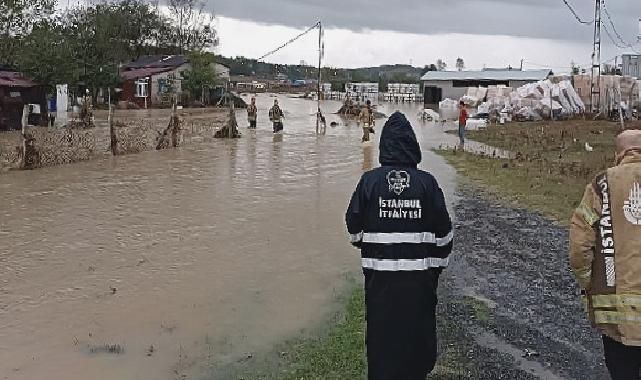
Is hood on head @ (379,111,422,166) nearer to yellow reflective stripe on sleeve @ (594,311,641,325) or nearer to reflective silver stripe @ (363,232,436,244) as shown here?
reflective silver stripe @ (363,232,436,244)

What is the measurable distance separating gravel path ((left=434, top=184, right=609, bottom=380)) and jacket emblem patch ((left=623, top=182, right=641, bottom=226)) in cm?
209

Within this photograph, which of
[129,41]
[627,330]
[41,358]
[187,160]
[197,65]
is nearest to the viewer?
[627,330]

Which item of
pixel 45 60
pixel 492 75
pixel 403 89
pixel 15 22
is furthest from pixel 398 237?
pixel 403 89

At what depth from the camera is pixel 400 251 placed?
13.2 feet

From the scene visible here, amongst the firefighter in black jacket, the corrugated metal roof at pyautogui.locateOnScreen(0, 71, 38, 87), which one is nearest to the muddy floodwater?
the firefighter in black jacket

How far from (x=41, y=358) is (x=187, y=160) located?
55.5 ft

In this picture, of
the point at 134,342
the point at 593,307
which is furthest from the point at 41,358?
the point at 593,307

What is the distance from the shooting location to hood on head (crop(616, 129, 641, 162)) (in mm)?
4012

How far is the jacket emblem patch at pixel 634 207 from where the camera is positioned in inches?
153

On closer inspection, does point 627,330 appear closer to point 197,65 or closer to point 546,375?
point 546,375

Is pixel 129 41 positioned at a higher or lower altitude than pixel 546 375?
higher

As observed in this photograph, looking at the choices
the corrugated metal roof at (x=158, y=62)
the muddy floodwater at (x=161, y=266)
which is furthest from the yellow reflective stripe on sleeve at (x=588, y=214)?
the corrugated metal roof at (x=158, y=62)

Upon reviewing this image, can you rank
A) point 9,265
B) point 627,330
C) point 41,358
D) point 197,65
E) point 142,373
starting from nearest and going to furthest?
point 627,330
point 142,373
point 41,358
point 9,265
point 197,65

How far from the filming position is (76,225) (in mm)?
12727
